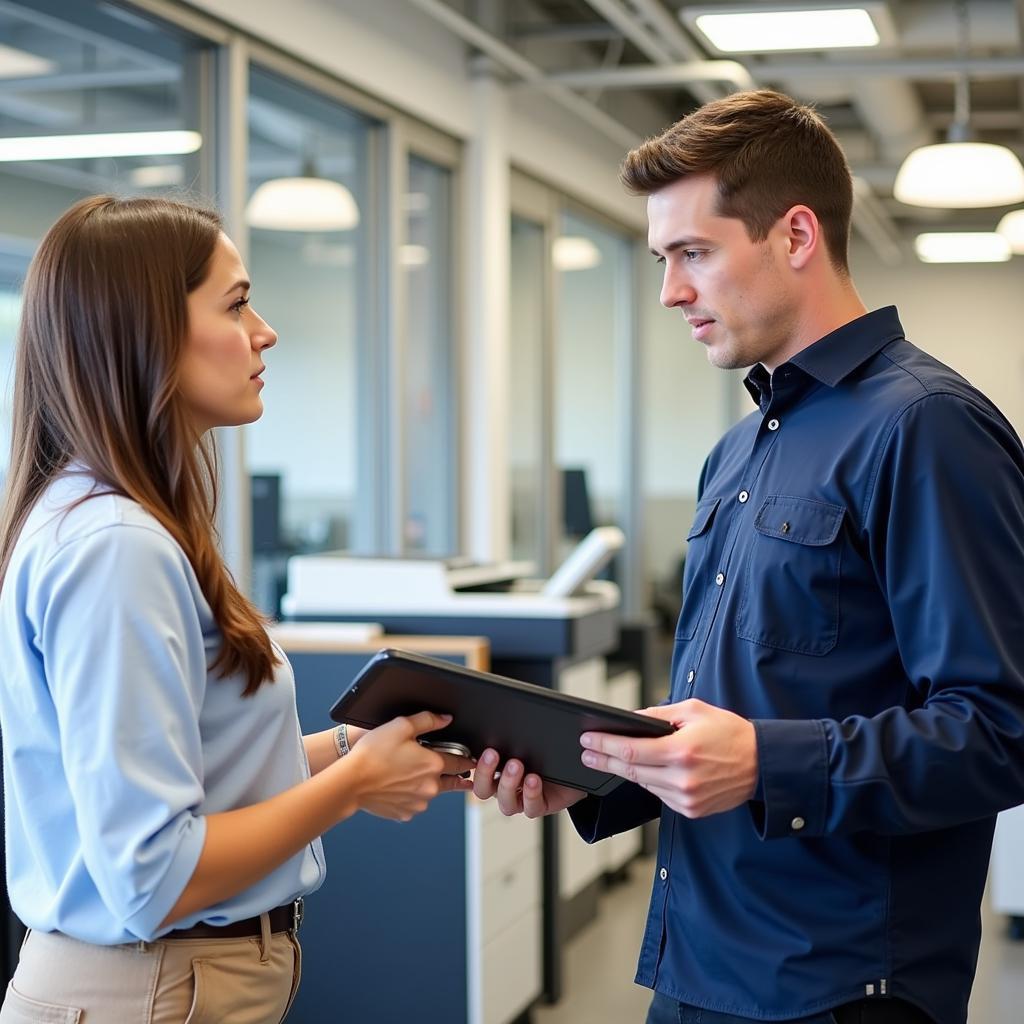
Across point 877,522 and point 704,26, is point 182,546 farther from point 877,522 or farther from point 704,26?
point 704,26

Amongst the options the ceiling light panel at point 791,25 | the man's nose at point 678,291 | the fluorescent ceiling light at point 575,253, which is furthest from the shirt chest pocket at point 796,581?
the fluorescent ceiling light at point 575,253

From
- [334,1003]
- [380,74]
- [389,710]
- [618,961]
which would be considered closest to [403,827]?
[334,1003]

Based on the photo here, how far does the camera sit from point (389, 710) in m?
1.45

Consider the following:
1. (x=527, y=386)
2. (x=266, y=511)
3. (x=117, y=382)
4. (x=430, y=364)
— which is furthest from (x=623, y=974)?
(x=117, y=382)

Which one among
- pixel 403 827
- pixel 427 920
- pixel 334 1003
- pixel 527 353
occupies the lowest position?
pixel 334 1003

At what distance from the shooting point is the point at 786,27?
152 inches

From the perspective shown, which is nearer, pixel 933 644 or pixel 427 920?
pixel 933 644

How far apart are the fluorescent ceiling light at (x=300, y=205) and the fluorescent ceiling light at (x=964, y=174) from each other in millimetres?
1841

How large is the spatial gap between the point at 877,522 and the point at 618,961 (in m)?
3.12

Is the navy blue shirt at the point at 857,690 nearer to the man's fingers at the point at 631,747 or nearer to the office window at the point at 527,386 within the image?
the man's fingers at the point at 631,747

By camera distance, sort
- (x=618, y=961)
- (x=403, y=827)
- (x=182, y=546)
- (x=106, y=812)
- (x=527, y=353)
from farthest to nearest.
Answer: (x=527, y=353) < (x=618, y=961) < (x=403, y=827) < (x=182, y=546) < (x=106, y=812)

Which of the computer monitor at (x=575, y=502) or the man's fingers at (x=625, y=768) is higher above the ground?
the computer monitor at (x=575, y=502)

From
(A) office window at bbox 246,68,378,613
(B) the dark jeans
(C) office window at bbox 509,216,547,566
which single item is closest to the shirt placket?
(B) the dark jeans

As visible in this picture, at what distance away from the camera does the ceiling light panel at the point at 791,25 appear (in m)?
3.75
